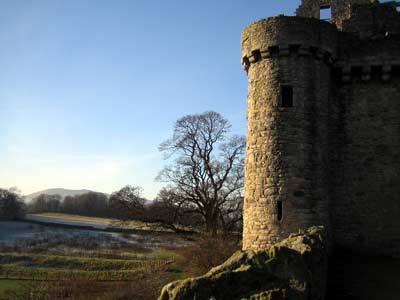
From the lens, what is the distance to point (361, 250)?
36.9 feet

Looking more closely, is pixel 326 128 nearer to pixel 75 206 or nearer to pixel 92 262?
pixel 92 262

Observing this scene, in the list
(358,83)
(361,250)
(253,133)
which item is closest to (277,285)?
(253,133)

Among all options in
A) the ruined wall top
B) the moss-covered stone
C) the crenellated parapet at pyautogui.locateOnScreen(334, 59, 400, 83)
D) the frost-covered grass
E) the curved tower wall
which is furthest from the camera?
the frost-covered grass

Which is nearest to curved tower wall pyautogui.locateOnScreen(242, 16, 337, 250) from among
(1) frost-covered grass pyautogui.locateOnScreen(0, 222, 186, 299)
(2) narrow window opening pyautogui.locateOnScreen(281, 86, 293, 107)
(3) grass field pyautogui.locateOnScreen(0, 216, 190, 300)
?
(2) narrow window opening pyautogui.locateOnScreen(281, 86, 293, 107)

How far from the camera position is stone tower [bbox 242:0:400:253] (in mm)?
10297

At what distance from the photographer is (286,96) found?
35.4 feet

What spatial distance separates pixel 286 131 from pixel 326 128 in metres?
1.52

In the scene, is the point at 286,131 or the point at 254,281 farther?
the point at 286,131

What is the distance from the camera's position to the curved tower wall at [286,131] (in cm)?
1016

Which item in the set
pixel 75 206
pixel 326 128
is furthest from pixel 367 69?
pixel 75 206

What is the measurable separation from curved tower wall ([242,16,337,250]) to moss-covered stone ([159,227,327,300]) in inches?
208

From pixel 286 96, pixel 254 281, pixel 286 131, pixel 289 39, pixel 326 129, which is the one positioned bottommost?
pixel 254 281

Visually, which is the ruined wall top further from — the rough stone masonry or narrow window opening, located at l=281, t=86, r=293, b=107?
narrow window opening, located at l=281, t=86, r=293, b=107

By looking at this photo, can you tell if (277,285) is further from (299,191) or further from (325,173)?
(325,173)
